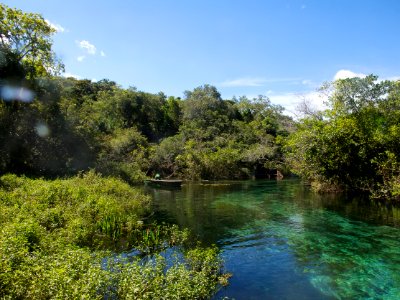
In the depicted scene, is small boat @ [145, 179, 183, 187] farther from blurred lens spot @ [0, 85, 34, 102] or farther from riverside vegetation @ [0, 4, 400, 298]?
blurred lens spot @ [0, 85, 34, 102]

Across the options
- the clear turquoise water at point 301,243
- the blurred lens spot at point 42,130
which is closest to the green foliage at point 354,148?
the clear turquoise water at point 301,243

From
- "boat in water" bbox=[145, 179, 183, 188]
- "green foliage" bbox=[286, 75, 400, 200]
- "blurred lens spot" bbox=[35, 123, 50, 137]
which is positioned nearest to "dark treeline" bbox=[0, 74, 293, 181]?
"blurred lens spot" bbox=[35, 123, 50, 137]

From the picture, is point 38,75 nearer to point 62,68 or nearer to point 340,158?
point 62,68

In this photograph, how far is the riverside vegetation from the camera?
8.02m

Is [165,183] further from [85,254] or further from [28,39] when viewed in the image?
[85,254]

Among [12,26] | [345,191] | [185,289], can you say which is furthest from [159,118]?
[185,289]

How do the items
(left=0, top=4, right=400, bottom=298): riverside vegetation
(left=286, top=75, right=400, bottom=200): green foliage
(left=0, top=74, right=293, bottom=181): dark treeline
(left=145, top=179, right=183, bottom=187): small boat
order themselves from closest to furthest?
(left=0, top=4, right=400, bottom=298): riverside vegetation < (left=286, top=75, right=400, bottom=200): green foliage < (left=0, top=74, right=293, bottom=181): dark treeline < (left=145, top=179, right=183, bottom=187): small boat

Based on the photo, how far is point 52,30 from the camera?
3156 cm

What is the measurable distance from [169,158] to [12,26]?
28.1 m

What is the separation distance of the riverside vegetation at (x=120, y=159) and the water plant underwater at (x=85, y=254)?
A: 47 millimetres

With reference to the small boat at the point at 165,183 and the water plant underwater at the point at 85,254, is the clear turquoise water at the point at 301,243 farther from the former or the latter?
the small boat at the point at 165,183

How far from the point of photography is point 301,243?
49.9 feet

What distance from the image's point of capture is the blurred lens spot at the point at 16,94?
27469 millimetres

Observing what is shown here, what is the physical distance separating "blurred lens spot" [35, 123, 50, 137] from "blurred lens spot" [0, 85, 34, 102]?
2525 mm
